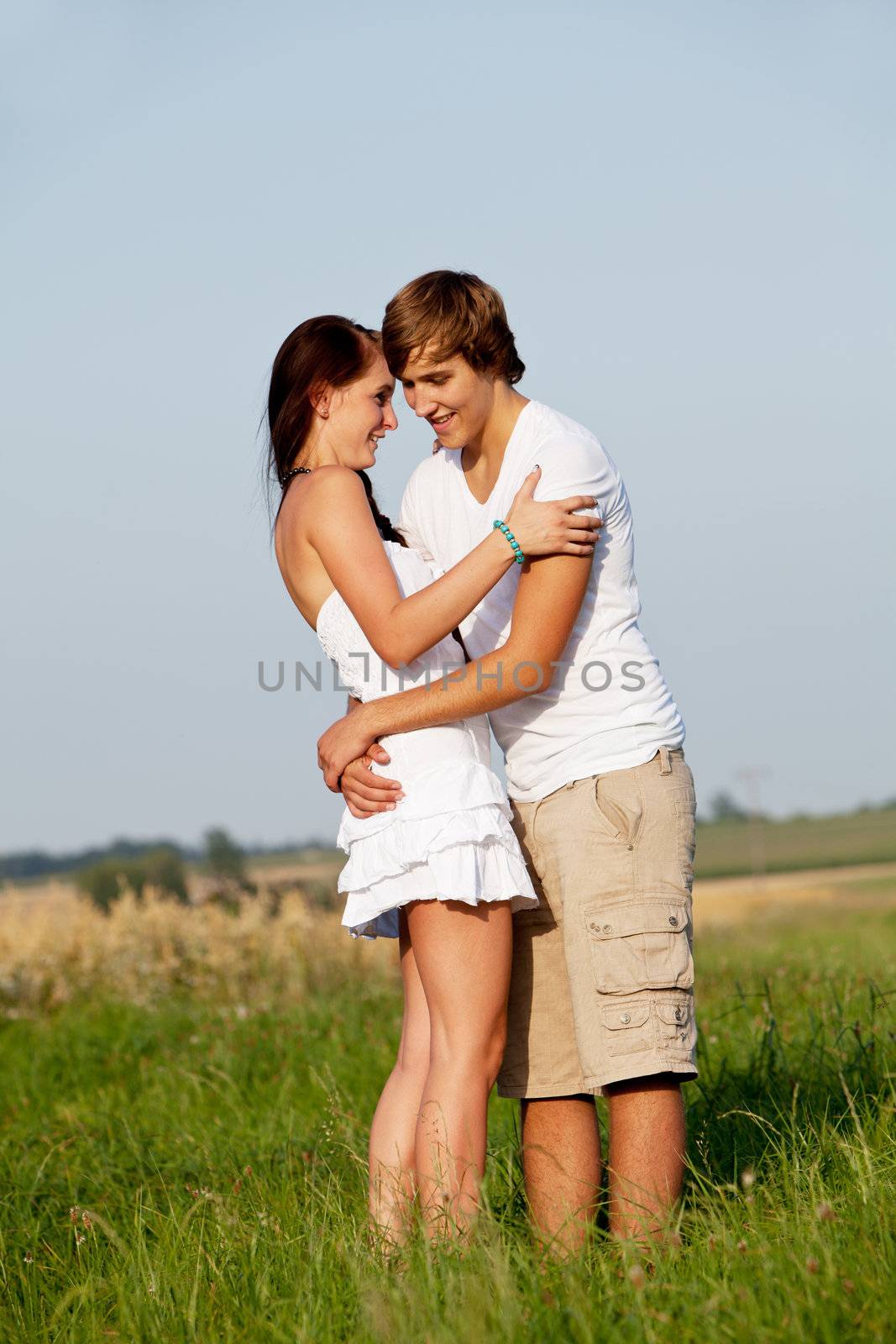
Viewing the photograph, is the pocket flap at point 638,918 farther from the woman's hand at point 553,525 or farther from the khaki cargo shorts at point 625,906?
the woman's hand at point 553,525

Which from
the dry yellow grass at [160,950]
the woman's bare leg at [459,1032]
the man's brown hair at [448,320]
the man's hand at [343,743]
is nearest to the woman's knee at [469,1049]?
the woman's bare leg at [459,1032]

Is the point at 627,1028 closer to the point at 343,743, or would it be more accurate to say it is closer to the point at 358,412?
the point at 343,743

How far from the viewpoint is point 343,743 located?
9.68ft

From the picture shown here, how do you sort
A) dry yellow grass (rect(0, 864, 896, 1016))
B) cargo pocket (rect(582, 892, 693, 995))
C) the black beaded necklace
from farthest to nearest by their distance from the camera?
dry yellow grass (rect(0, 864, 896, 1016)) → the black beaded necklace → cargo pocket (rect(582, 892, 693, 995))

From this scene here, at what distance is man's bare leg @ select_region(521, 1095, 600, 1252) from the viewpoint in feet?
9.89

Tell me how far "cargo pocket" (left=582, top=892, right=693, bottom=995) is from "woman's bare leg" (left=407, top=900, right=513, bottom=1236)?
21cm

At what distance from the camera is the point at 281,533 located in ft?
10.4

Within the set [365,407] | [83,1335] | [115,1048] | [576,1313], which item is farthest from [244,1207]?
[115,1048]

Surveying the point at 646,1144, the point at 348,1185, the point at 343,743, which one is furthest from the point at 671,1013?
the point at 348,1185

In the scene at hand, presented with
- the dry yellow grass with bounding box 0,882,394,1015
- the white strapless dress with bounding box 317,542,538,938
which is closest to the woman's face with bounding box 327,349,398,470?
the white strapless dress with bounding box 317,542,538,938

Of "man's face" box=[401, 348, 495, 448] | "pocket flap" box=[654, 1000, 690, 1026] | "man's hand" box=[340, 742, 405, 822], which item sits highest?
"man's face" box=[401, 348, 495, 448]

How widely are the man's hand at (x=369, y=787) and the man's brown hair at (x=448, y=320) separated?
0.93 m

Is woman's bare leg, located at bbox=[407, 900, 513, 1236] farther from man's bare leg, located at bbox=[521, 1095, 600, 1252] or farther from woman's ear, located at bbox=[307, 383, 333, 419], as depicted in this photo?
woman's ear, located at bbox=[307, 383, 333, 419]

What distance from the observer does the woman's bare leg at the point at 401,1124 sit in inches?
111
